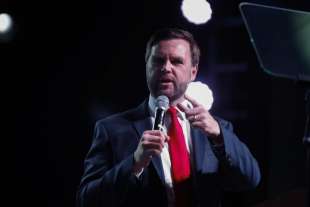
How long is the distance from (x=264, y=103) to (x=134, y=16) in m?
0.78

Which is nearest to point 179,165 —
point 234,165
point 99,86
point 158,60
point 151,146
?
point 234,165

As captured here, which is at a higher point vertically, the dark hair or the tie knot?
the dark hair

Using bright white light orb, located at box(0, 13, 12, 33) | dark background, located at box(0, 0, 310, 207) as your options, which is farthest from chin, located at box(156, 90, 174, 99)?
bright white light orb, located at box(0, 13, 12, 33)

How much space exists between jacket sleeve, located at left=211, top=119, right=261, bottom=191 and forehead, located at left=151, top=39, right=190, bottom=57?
0.33 metres

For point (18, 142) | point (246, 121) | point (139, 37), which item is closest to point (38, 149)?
point (18, 142)

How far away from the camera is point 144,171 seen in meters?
1.93

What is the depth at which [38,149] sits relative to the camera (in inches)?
113

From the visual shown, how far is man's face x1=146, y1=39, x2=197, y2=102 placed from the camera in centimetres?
205

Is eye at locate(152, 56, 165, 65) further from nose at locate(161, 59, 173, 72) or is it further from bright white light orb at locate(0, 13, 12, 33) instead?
bright white light orb at locate(0, 13, 12, 33)

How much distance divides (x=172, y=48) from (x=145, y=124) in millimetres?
294

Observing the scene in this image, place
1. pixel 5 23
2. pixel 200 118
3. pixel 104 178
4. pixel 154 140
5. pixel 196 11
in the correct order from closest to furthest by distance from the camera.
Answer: pixel 154 140
pixel 200 118
pixel 104 178
pixel 196 11
pixel 5 23

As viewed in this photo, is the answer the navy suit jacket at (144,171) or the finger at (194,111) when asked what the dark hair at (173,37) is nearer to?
the navy suit jacket at (144,171)

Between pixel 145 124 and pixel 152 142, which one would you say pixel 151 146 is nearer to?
pixel 152 142

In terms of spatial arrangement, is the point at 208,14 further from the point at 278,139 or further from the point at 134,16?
the point at 278,139
